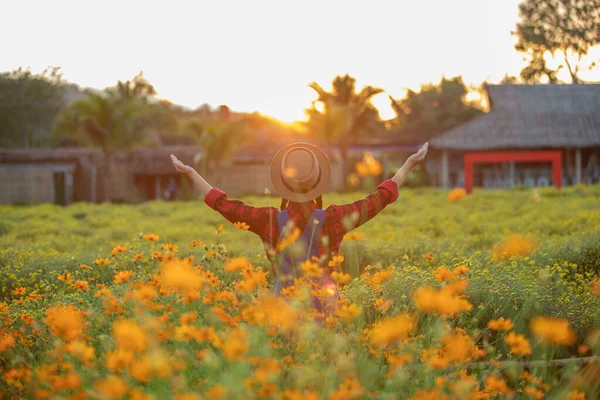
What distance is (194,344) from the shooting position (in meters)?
3.13

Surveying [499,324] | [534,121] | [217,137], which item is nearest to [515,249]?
[499,324]

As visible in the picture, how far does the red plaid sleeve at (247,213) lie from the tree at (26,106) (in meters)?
34.5

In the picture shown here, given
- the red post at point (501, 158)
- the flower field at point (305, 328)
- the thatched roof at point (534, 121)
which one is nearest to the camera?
the flower field at point (305, 328)

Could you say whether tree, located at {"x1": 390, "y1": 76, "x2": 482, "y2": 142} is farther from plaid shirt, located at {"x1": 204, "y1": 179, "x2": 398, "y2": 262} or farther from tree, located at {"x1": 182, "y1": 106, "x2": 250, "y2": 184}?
plaid shirt, located at {"x1": 204, "y1": 179, "x2": 398, "y2": 262}

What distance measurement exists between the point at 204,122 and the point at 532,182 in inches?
524

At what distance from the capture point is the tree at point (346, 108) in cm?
2700

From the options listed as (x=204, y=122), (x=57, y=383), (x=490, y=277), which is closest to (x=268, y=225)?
(x=490, y=277)

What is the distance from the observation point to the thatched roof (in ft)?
89.1

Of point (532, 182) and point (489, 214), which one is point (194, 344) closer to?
point (489, 214)

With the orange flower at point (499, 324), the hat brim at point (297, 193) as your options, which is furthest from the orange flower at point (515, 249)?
the orange flower at point (499, 324)

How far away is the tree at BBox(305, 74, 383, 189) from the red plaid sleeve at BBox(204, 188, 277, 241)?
906 inches

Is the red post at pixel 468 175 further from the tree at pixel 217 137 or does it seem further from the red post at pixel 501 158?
the tree at pixel 217 137

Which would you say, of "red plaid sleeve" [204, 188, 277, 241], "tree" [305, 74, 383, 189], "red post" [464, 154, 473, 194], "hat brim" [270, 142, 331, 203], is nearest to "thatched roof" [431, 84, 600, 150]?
"tree" [305, 74, 383, 189]

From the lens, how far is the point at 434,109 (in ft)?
142
